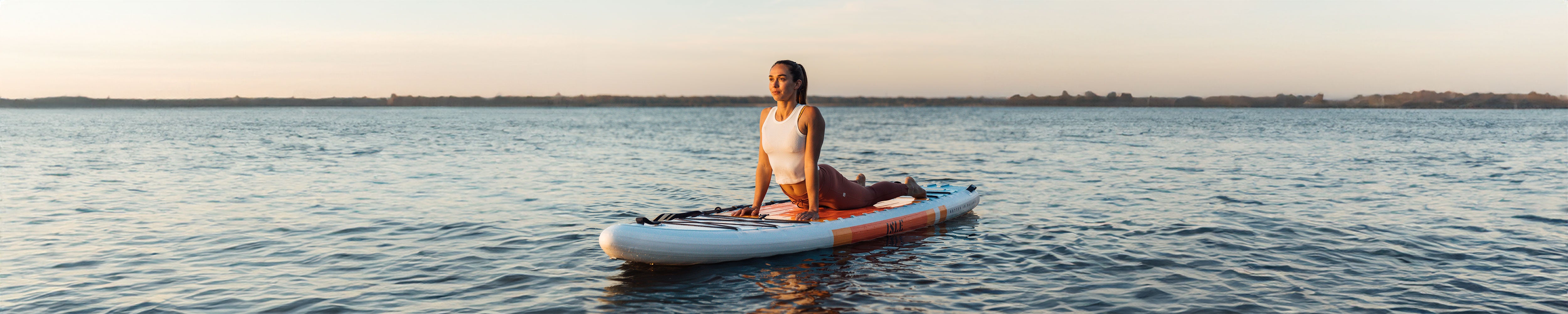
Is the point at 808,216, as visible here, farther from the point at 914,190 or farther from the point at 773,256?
the point at 914,190

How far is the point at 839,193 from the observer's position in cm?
1042

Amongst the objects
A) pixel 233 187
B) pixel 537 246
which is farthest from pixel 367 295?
pixel 233 187

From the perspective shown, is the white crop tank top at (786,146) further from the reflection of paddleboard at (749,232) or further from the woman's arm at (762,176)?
the reflection of paddleboard at (749,232)

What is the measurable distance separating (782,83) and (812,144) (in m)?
0.68

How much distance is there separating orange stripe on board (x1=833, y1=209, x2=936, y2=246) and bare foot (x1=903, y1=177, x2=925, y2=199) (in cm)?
35

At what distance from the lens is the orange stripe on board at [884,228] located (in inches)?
388

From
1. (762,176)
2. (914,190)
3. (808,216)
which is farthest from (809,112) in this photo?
(914,190)

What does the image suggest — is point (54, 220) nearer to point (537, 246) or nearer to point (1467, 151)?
point (537, 246)

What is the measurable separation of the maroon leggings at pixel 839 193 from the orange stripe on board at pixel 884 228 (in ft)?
1.40

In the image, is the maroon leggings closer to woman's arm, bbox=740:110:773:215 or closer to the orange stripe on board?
woman's arm, bbox=740:110:773:215

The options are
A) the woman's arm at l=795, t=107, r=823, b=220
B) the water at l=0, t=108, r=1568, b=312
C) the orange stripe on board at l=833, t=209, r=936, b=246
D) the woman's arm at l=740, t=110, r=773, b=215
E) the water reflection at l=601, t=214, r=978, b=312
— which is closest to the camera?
the water reflection at l=601, t=214, r=978, b=312

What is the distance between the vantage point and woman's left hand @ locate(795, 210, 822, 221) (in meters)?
9.63

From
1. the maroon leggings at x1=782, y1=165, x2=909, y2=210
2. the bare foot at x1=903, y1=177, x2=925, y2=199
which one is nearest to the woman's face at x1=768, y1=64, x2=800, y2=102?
the maroon leggings at x1=782, y1=165, x2=909, y2=210

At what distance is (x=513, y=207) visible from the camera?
1425 cm
